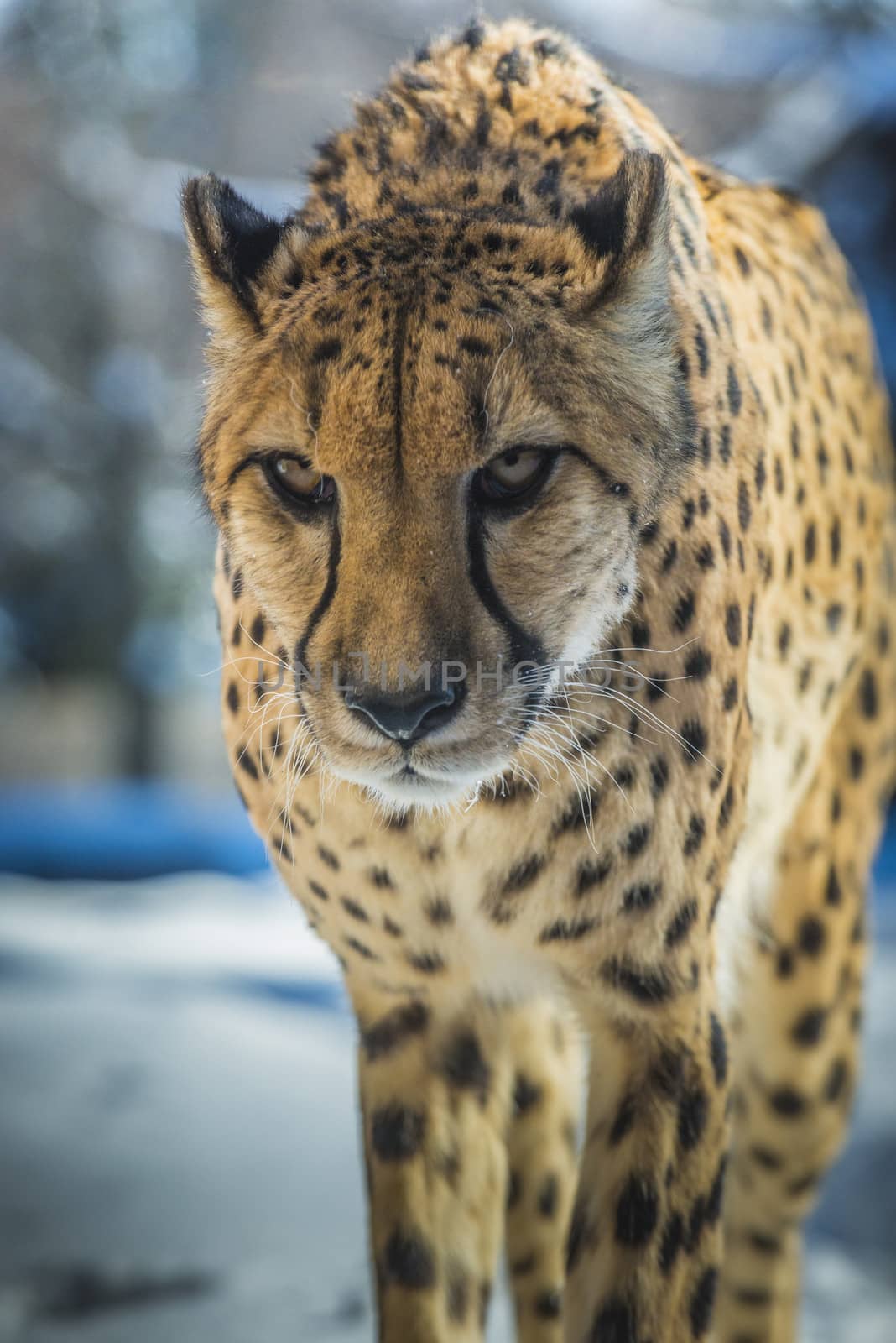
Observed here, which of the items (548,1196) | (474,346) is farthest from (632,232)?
(548,1196)

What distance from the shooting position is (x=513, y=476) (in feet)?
3.85

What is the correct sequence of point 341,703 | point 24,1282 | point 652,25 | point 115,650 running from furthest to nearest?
point 115,650, point 652,25, point 24,1282, point 341,703

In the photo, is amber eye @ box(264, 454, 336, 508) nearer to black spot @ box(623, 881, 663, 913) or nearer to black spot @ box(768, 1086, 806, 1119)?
black spot @ box(623, 881, 663, 913)

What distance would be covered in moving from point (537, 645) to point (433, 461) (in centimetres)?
19

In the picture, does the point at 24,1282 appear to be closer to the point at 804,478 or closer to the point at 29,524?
the point at 804,478

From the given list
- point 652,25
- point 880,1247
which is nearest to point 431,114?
point 880,1247

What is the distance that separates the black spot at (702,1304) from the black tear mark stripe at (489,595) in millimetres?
693

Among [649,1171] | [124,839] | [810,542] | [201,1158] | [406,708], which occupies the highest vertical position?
[810,542]

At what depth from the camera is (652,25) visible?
251 inches

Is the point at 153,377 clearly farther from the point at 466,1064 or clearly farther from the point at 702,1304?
the point at 702,1304

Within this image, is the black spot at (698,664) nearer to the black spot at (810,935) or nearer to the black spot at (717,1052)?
the black spot at (717,1052)

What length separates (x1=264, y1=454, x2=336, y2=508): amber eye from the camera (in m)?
1.19

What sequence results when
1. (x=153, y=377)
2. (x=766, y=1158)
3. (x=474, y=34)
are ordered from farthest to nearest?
(x=153, y=377) < (x=766, y=1158) < (x=474, y=34)

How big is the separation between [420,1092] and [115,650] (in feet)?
17.9
